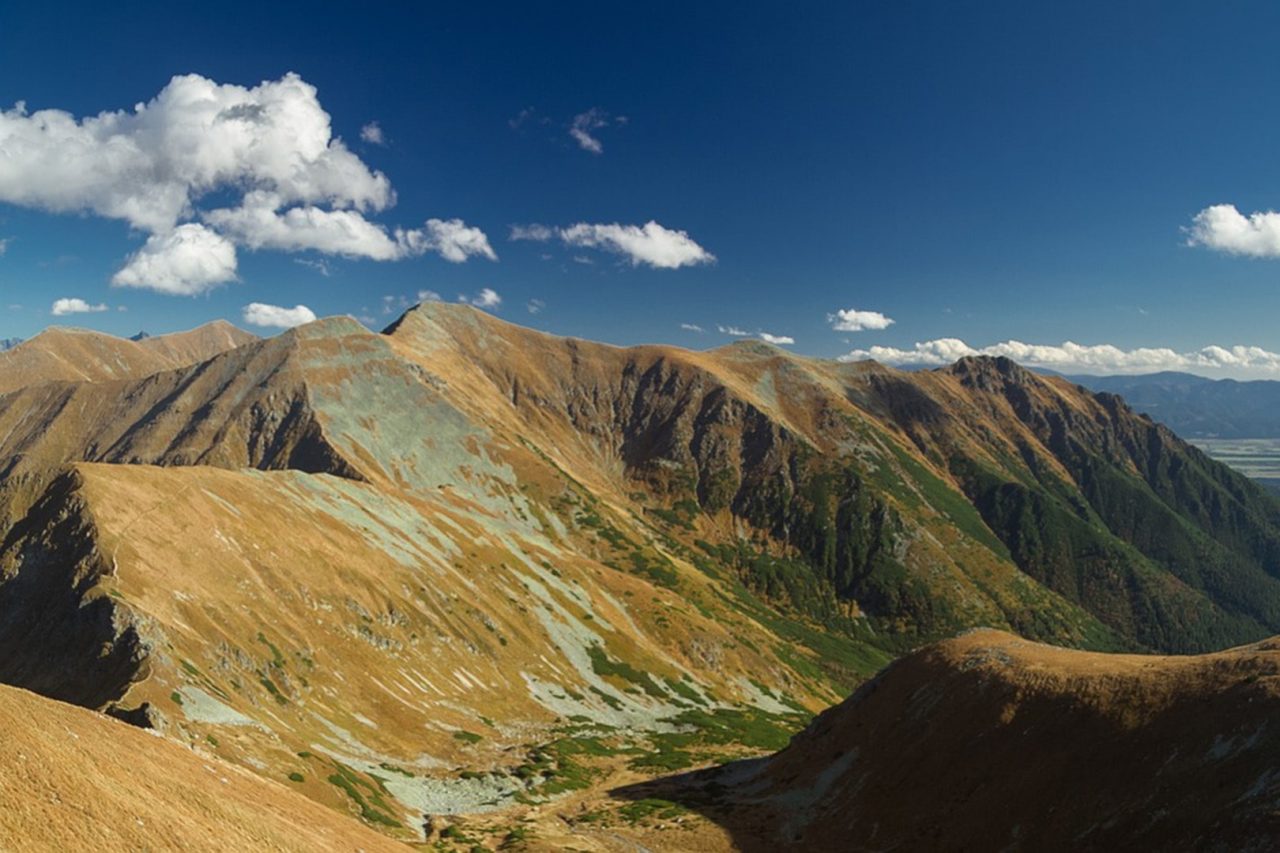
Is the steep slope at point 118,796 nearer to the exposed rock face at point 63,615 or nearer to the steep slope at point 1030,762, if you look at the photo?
the exposed rock face at point 63,615

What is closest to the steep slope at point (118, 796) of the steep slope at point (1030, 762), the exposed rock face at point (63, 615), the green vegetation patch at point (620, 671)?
the exposed rock face at point (63, 615)

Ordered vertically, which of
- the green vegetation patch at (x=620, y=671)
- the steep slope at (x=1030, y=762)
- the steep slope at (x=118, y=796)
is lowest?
the green vegetation patch at (x=620, y=671)

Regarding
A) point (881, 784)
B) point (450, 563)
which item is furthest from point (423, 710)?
point (881, 784)

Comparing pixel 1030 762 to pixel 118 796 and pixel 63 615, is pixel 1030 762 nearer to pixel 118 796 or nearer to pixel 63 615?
pixel 118 796

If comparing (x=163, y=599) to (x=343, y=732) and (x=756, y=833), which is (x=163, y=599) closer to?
(x=343, y=732)

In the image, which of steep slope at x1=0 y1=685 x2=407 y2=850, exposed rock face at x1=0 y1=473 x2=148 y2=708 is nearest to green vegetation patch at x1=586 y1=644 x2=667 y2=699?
exposed rock face at x1=0 y1=473 x2=148 y2=708

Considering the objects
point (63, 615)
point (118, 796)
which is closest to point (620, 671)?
point (63, 615)
